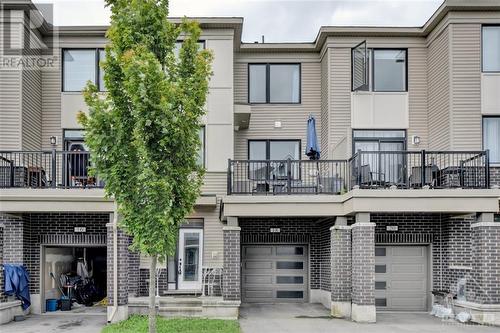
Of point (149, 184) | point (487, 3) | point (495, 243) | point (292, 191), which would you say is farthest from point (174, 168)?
point (487, 3)

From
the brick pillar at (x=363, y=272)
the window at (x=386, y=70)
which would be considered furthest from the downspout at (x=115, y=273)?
the window at (x=386, y=70)

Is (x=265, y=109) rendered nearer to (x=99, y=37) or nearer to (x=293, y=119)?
(x=293, y=119)

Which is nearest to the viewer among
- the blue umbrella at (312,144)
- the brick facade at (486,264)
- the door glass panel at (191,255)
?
the brick facade at (486,264)

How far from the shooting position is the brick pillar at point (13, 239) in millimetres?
15781

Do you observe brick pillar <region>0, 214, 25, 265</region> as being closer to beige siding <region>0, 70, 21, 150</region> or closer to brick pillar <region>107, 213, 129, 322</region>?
beige siding <region>0, 70, 21, 150</region>

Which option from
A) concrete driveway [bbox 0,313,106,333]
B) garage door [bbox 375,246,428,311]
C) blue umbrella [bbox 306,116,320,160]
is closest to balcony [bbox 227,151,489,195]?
blue umbrella [bbox 306,116,320,160]

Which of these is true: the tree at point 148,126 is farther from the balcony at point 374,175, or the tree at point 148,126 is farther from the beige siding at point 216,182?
the beige siding at point 216,182

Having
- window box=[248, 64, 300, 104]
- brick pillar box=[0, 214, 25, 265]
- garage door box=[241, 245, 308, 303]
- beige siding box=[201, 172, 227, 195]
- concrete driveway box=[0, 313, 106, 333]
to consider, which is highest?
window box=[248, 64, 300, 104]

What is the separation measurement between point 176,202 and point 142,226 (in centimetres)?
78

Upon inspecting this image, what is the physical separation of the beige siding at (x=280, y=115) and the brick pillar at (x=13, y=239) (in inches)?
275

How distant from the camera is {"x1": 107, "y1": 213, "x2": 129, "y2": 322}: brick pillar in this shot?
1472 cm

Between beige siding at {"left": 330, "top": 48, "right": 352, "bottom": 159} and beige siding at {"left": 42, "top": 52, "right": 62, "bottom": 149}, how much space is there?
8.46 meters

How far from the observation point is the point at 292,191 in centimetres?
1596

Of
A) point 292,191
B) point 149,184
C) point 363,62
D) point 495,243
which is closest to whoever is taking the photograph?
point 149,184
